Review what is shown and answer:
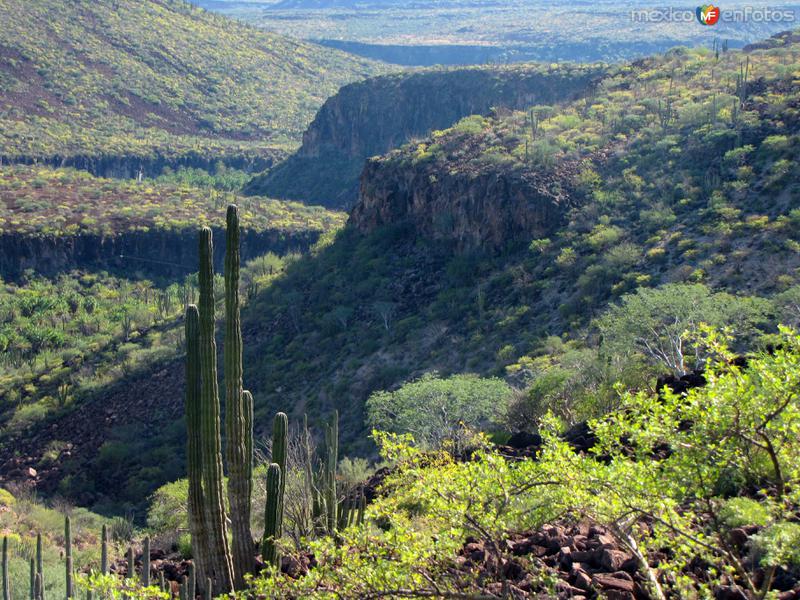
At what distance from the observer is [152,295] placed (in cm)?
5922

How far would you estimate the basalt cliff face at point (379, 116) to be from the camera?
88312mm

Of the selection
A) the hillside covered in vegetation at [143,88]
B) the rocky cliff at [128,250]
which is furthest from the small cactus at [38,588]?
the hillside covered in vegetation at [143,88]

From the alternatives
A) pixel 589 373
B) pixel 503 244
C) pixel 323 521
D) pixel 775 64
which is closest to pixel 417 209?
pixel 503 244

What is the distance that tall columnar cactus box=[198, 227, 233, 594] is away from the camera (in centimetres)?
1182

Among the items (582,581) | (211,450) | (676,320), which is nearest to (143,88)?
(676,320)

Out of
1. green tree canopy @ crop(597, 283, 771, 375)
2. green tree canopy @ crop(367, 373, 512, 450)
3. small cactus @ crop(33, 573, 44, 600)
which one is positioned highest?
green tree canopy @ crop(597, 283, 771, 375)

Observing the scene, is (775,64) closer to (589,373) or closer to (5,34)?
(589,373)

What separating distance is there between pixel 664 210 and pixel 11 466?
83.7 feet

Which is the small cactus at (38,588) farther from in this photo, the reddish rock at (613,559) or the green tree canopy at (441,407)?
the green tree canopy at (441,407)

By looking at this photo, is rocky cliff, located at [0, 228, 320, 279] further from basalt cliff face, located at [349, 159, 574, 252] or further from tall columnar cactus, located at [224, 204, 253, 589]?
tall columnar cactus, located at [224, 204, 253, 589]

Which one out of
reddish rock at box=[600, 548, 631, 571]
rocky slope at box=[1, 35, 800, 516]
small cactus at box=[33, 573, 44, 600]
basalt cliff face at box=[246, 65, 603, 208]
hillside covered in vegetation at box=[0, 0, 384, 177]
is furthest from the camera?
hillside covered in vegetation at box=[0, 0, 384, 177]

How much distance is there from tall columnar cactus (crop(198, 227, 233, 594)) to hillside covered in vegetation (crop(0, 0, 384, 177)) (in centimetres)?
8352

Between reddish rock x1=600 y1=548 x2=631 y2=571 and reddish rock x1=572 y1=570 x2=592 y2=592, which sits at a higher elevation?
reddish rock x1=600 y1=548 x2=631 y2=571

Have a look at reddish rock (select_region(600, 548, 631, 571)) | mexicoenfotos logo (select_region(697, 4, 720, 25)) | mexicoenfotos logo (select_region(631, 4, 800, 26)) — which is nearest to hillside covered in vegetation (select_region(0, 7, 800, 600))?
reddish rock (select_region(600, 548, 631, 571))
